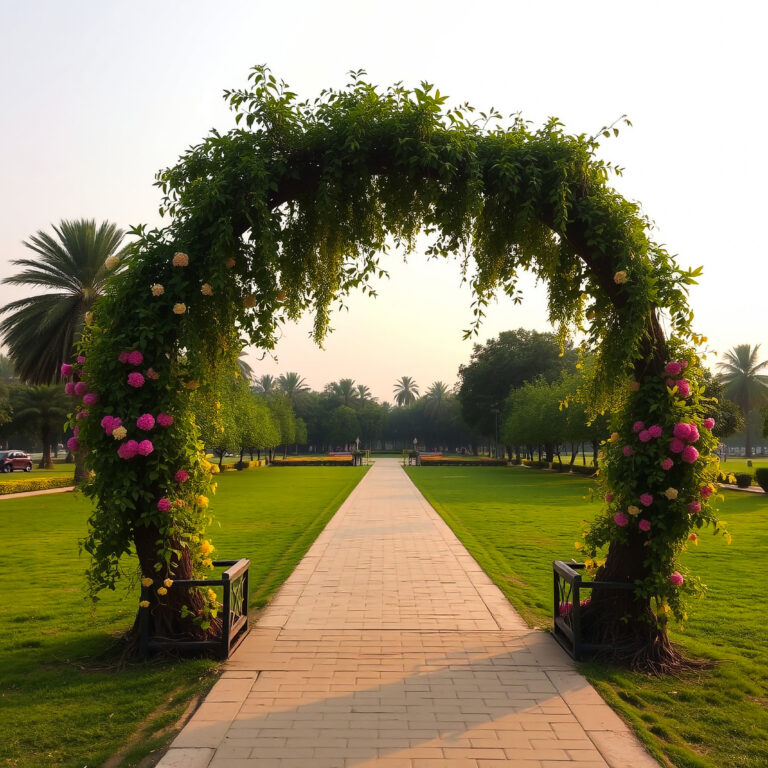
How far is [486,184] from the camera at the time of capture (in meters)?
6.14

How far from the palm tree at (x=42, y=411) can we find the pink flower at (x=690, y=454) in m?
53.8

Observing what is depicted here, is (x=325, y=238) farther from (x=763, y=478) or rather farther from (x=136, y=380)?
(x=763, y=478)

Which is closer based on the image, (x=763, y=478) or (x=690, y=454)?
(x=690, y=454)

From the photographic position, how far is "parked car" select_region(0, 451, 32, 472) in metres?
44.7

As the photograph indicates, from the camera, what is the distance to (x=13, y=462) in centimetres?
4494

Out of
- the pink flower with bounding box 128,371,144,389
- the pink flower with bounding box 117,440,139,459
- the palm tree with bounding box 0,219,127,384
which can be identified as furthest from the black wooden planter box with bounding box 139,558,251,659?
the palm tree with bounding box 0,219,127,384

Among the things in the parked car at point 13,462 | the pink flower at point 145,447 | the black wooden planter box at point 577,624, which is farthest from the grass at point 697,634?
the parked car at point 13,462

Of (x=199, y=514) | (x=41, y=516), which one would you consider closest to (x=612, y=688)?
(x=199, y=514)

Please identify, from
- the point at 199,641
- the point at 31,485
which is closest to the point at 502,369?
the point at 31,485

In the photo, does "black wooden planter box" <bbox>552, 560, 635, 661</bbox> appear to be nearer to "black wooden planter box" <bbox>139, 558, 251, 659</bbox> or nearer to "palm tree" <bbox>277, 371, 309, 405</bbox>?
"black wooden planter box" <bbox>139, 558, 251, 659</bbox>

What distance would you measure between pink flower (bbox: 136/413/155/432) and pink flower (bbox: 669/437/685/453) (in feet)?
14.8

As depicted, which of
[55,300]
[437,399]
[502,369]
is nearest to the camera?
[55,300]

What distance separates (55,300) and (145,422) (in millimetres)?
23451

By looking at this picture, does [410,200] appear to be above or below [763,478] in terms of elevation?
above
